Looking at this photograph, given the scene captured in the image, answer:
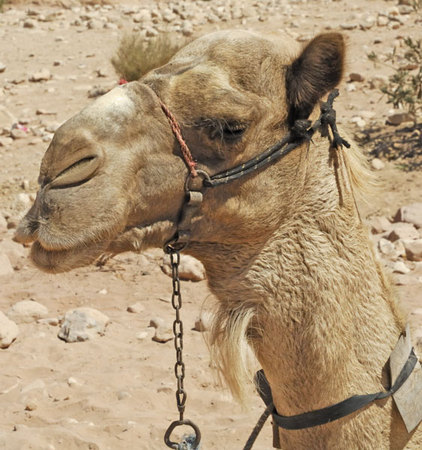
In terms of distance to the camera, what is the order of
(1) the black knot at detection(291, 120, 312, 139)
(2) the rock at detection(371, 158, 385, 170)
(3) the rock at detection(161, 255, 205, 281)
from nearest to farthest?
(1) the black knot at detection(291, 120, 312, 139) < (3) the rock at detection(161, 255, 205, 281) < (2) the rock at detection(371, 158, 385, 170)

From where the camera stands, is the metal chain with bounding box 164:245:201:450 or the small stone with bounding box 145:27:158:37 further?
the small stone with bounding box 145:27:158:37

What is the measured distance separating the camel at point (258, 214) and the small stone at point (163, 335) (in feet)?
10.3

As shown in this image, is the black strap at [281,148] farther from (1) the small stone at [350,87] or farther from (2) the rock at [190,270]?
(1) the small stone at [350,87]

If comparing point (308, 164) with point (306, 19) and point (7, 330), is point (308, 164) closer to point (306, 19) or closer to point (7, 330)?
point (7, 330)

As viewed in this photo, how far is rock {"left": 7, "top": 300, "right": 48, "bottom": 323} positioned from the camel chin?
4.09 meters

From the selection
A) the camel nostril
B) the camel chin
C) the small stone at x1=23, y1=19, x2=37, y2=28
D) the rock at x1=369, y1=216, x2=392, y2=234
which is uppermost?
the camel nostril

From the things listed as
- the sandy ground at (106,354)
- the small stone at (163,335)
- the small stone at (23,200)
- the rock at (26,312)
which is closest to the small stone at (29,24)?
the sandy ground at (106,354)

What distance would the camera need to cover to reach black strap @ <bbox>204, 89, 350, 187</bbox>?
2740 millimetres

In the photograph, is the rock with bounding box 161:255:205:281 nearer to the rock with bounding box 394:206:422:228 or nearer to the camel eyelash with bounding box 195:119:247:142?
the rock with bounding box 394:206:422:228

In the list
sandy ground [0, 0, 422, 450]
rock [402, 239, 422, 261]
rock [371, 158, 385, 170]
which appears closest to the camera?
sandy ground [0, 0, 422, 450]

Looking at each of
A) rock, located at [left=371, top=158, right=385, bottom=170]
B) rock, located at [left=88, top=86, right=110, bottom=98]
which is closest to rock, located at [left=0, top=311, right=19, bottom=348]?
rock, located at [left=371, top=158, right=385, bottom=170]

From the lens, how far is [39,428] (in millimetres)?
4832

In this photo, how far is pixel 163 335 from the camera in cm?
609

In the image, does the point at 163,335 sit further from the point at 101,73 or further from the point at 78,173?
the point at 101,73
